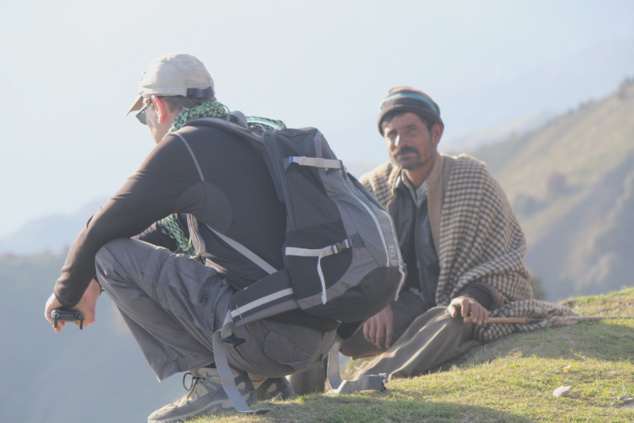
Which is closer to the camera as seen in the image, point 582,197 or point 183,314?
point 183,314

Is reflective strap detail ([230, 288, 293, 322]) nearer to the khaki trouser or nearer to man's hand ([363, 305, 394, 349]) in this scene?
the khaki trouser

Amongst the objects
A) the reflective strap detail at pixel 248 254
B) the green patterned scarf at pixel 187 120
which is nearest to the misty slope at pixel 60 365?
the green patterned scarf at pixel 187 120

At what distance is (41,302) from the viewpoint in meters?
117

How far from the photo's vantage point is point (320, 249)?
12.9 ft

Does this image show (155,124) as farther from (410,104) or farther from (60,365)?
(60,365)

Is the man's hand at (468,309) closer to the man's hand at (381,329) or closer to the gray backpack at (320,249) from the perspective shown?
the man's hand at (381,329)

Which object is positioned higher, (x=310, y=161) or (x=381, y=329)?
(x=310, y=161)

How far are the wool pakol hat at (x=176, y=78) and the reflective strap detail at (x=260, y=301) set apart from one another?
3.97 ft

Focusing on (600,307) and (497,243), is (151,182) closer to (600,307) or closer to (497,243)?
(497,243)

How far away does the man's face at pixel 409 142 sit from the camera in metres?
6.77

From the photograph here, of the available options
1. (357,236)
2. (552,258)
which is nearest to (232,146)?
(357,236)

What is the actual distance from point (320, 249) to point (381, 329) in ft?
8.63

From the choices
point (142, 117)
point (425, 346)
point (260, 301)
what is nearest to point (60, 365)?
point (425, 346)

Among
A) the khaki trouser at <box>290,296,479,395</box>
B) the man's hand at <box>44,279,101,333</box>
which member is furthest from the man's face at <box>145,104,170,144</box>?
the khaki trouser at <box>290,296,479,395</box>
